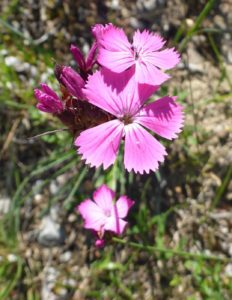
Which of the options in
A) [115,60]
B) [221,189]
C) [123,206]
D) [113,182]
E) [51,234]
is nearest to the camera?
[115,60]

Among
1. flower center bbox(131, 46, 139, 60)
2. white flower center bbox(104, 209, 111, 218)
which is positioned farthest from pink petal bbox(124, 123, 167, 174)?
white flower center bbox(104, 209, 111, 218)

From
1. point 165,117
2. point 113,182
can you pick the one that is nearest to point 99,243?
point 113,182

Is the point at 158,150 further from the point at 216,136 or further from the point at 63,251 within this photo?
the point at 63,251

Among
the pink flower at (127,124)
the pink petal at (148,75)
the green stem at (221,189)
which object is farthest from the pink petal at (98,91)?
the green stem at (221,189)

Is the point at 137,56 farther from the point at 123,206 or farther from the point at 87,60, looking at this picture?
the point at 123,206

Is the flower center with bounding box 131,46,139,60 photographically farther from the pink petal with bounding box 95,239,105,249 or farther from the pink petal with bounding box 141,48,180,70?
the pink petal with bounding box 95,239,105,249

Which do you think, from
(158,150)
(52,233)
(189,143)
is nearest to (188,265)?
(189,143)
